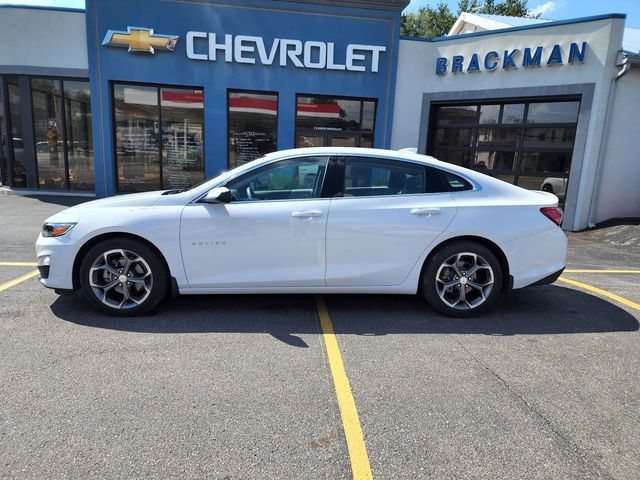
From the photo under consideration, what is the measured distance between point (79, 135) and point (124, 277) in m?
10.4

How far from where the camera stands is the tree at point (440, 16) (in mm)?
40688

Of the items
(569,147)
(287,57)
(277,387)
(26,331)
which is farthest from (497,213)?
(287,57)

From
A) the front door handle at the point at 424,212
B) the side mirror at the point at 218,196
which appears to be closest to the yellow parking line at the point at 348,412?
the front door handle at the point at 424,212

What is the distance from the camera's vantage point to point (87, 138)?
12.8 meters

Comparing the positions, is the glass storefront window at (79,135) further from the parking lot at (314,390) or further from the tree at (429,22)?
the tree at (429,22)

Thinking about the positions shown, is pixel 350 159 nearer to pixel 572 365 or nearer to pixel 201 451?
pixel 572 365

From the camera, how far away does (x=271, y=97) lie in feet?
40.0

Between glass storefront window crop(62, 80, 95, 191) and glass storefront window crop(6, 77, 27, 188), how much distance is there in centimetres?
127

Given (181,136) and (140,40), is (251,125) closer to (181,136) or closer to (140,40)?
(181,136)

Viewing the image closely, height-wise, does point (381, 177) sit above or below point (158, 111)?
below

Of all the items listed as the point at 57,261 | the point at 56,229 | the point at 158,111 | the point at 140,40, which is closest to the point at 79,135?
the point at 158,111

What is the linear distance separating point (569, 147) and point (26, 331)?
36.1 ft

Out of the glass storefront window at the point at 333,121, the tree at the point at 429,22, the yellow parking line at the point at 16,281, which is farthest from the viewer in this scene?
the tree at the point at 429,22

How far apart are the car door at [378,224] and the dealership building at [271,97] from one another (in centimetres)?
772
